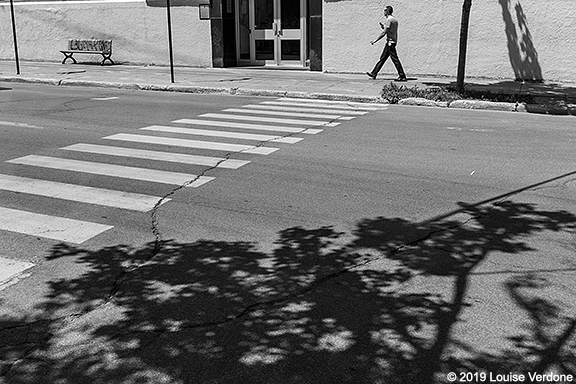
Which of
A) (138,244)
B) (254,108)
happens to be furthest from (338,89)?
(138,244)

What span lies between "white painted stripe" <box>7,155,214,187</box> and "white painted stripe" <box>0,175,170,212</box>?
0.65 m

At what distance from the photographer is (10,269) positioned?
17.6 feet

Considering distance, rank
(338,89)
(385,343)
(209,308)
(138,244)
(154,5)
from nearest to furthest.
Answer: (385,343)
(209,308)
(138,244)
(338,89)
(154,5)

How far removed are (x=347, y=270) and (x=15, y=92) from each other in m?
15.0

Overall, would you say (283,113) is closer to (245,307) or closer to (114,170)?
(114,170)

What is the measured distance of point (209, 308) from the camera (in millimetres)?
4637

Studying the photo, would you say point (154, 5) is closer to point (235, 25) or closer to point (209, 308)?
point (235, 25)

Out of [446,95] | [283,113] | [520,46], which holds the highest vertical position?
[520,46]

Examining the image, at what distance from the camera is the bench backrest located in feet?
80.5

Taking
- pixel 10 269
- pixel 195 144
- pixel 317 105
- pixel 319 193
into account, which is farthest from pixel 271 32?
pixel 10 269

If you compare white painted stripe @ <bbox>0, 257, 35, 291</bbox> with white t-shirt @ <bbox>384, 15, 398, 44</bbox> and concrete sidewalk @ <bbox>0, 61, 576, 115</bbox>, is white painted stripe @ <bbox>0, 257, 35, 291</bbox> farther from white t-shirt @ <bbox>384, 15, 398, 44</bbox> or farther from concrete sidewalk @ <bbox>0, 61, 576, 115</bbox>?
white t-shirt @ <bbox>384, 15, 398, 44</bbox>

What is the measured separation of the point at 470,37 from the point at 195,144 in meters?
11.6

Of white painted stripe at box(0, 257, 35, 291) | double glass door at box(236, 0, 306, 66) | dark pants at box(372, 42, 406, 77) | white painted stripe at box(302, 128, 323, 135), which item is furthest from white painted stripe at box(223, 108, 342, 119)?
double glass door at box(236, 0, 306, 66)

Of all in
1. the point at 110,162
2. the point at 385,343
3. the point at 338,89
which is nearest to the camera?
the point at 385,343
